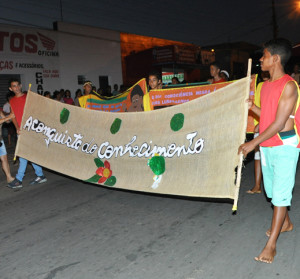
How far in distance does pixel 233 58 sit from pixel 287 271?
117ft

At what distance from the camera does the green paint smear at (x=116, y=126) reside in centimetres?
466

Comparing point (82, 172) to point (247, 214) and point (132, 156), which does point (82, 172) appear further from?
point (247, 214)

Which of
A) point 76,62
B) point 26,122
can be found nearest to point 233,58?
point 76,62

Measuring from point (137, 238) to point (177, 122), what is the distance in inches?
55.9

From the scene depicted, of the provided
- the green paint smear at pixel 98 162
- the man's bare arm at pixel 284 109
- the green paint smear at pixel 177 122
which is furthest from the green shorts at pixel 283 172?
the green paint smear at pixel 98 162

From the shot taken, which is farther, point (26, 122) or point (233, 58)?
point (233, 58)

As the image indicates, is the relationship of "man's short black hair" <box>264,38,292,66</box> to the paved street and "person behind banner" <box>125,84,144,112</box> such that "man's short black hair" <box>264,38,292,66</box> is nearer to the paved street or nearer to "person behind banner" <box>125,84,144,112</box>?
the paved street

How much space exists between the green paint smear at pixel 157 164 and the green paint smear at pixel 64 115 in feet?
6.15

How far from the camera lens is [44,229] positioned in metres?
3.91

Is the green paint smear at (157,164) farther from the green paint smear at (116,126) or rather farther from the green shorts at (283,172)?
the green shorts at (283,172)

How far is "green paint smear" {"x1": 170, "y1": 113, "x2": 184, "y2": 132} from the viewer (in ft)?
12.7

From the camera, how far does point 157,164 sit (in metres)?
4.05

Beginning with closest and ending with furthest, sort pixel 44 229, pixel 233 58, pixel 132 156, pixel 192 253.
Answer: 1. pixel 192 253
2. pixel 44 229
3. pixel 132 156
4. pixel 233 58

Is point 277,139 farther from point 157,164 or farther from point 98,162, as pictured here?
point 98,162
